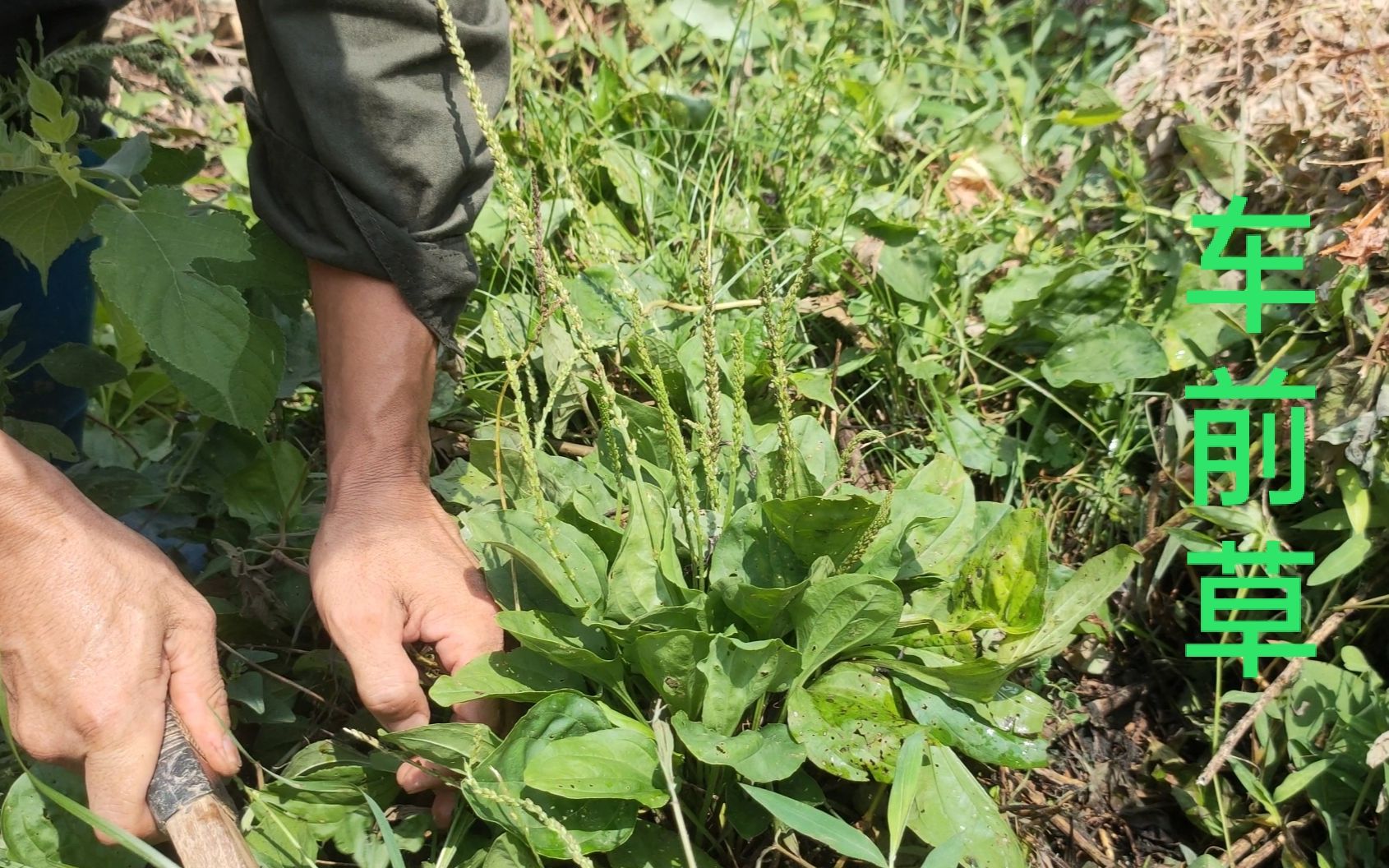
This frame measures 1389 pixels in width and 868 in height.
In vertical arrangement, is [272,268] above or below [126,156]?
below

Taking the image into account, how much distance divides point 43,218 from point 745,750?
3.35ft

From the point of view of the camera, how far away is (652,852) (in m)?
1.32

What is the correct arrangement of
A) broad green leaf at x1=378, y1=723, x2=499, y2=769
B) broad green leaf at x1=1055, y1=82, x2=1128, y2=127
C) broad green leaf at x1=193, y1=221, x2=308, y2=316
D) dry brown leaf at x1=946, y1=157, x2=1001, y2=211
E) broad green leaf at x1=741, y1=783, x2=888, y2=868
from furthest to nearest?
dry brown leaf at x1=946, y1=157, x2=1001, y2=211 < broad green leaf at x1=1055, y1=82, x2=1128, y2=127 < broad green leaf at x1=193, y1=221, x2=308, y2=316 < broad green leaf at x1=378, y1=723, x2=499, y2=769 < broad green leaf at x1=741, y1=783, x2=888, y2=868

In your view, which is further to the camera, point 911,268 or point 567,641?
point 911,268

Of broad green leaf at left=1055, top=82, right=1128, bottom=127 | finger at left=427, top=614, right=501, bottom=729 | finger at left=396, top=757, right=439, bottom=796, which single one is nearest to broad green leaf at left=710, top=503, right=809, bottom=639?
finger at left=427, top=614, right=501, bottom=729

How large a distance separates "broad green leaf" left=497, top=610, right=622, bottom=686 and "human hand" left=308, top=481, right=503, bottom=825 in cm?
9

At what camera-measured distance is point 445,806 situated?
4.60 feet

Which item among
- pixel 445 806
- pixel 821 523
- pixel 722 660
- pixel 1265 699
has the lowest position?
pixel 445 806

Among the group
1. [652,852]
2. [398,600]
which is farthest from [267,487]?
[652,852]

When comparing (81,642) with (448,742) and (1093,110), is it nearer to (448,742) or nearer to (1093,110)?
(448,742)

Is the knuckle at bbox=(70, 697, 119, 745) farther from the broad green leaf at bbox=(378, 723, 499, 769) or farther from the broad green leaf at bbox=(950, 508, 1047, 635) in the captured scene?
the broad green leaf at bbox=(950, 508, 1047, 635)

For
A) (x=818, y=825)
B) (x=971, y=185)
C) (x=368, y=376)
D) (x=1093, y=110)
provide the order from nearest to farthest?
(x=818, y=825)
(x=368, y=376)
(x=1093, y=110)
(x=971, y=185)

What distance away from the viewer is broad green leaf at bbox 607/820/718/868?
4.27ft

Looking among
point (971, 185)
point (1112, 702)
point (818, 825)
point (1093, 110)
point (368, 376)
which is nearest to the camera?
point (818, 825)
